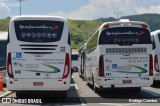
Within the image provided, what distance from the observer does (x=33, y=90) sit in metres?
16.3

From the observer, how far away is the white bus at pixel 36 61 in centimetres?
1617

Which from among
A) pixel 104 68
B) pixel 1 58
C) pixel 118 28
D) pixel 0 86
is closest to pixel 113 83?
pixel 104 68

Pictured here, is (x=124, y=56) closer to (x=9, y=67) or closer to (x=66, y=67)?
(x=66, y=67)

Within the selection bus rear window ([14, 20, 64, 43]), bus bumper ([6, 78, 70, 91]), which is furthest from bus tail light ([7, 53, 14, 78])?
bus rear window ([14, 20, 64, 43])

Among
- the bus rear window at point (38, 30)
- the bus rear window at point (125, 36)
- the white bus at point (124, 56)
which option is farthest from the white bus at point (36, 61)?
the bus rear window at point (125, 36)

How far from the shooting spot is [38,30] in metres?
16.5

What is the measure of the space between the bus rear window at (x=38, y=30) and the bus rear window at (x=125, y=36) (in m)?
2.93

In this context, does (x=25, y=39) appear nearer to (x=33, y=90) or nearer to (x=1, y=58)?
(x=33, y=90)

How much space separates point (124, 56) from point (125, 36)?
0.94 m

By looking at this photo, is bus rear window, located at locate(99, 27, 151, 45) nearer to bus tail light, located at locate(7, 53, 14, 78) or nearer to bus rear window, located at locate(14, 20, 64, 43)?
bus rear window, located at locate(14, 20, 64, 43)

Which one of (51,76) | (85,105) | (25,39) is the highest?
(25,39)

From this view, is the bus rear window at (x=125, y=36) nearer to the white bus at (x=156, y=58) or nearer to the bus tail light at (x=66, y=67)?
the bus tail light at (x=66, y=67)

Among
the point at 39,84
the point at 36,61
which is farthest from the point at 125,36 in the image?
the point at 39,84

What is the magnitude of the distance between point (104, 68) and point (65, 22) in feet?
10.8
